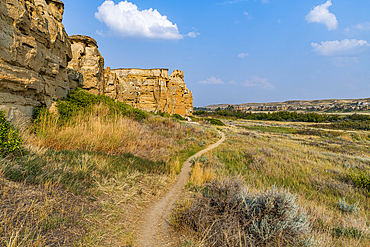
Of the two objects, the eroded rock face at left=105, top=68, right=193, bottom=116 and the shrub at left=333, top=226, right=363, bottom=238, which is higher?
the eroded rock face at left=105, top=68, right=193, bottom=116

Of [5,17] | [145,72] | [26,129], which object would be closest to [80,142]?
[26,129]

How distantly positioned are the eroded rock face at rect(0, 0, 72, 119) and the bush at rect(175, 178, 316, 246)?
6.02 meters

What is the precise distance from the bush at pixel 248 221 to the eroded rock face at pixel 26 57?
6.02m

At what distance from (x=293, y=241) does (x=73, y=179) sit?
4300 millimetres

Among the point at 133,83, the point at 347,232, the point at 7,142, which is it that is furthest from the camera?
the point at 133,83

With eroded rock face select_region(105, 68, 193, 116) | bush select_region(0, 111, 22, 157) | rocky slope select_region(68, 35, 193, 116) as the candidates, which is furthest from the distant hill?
bush select_region(0, 111, 22, 157)

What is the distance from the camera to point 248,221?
292cm

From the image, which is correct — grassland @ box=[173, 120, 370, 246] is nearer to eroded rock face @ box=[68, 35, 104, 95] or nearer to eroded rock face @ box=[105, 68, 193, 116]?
eroded rock face @ box=[68, 35, 104, 95]

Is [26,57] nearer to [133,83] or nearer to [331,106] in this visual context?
[133,83]

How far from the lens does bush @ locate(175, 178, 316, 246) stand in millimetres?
2719

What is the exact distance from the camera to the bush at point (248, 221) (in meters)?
2.72

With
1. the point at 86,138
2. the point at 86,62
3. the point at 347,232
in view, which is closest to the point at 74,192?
the point at 86,138

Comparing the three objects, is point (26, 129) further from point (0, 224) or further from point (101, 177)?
point (0, 224)

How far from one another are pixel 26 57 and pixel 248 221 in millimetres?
7884
